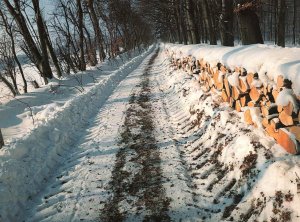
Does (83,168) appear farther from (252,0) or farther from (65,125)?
(252,0)

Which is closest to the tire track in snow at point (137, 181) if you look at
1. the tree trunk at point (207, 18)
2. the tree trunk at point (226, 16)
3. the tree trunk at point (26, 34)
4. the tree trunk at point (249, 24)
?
the tree trunk at point (249, 24)

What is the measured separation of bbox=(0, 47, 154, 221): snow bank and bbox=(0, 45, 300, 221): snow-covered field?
0.02 meters

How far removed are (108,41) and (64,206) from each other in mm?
26050

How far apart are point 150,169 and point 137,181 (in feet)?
1.32

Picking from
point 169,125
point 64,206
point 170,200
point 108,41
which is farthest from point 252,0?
point 108,41

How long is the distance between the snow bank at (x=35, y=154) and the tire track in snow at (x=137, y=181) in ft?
4.07

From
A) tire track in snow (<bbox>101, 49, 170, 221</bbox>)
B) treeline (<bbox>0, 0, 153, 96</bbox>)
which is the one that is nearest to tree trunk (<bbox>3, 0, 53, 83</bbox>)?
treeline (<bbox>0, 0, 153, 96</bbox>)

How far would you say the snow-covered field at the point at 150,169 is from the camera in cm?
382

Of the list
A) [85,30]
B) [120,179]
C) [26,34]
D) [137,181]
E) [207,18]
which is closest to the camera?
[137,181]

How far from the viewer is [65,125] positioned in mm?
7500

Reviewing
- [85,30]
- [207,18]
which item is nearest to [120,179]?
[207,18]

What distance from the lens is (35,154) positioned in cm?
571

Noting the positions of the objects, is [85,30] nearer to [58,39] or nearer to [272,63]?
[58,39]

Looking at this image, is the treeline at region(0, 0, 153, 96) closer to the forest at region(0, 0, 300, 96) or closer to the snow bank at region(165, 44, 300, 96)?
the forest at region(0, 0, 300, 96)
